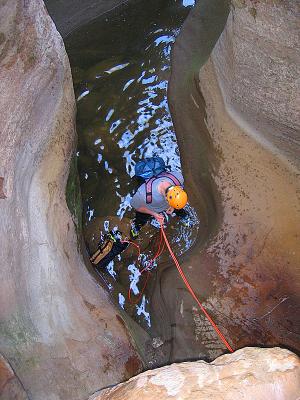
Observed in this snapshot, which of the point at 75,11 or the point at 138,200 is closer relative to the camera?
the point at 138,200

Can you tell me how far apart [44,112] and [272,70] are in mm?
1902

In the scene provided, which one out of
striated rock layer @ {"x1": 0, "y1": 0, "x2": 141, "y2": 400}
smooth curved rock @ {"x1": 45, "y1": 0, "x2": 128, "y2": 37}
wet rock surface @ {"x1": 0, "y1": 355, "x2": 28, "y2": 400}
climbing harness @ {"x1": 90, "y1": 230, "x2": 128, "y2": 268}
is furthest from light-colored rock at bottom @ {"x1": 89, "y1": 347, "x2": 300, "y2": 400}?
smooth curved rock @ {"x1": 45, "y1": 0, "x2": 128, "y2": 37}

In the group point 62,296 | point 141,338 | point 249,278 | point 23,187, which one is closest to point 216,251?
point 249,278

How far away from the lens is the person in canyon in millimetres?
3764

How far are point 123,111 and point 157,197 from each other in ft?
5.63

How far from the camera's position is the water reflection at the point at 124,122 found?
4.93 metres

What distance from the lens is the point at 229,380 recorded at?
2.22 meters

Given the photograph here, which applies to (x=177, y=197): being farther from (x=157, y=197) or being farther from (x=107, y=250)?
(x=107, y=250)

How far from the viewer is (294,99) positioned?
4.06 metres

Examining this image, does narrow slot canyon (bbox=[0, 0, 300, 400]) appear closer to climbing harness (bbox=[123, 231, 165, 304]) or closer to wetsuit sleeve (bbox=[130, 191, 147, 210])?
climbing harness (bbox=[123, 231, 165, 304])

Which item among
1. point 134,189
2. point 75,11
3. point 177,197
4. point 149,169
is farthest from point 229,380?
point 75,11

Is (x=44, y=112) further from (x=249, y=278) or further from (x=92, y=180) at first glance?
(x=249, y=278)

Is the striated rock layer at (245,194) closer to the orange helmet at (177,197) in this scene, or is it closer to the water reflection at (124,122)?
the water reflection at (124,122)

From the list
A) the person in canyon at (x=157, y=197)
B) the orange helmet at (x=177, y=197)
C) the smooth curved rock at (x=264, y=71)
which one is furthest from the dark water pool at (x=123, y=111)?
the orange helmet at (x=177, y=197)
